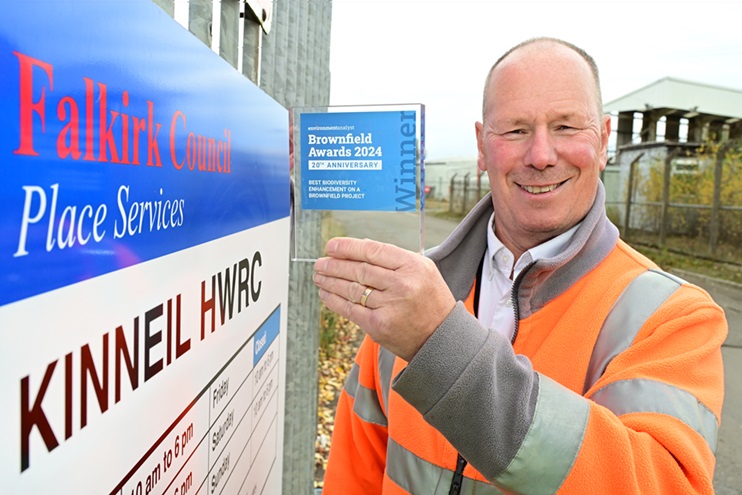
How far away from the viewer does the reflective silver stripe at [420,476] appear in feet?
5.38

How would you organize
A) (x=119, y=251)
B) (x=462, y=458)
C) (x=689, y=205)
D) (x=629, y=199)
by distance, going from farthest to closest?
1. (x=629, y=199)
2. (x=689, y=205)
3. (x=462, y=458)
4. (x=119, y=251)

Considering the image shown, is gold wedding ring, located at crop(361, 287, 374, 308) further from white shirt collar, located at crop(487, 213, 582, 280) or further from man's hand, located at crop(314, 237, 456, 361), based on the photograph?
white shirt collar, located at crop(487, 213, 582, 280)

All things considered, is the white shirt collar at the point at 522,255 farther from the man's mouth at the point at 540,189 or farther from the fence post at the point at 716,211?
the fence post at the point at 716,211

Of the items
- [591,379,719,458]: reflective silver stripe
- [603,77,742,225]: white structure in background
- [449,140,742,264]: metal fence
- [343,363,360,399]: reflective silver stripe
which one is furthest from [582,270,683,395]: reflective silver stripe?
[603,77,742,225]: white structure in background

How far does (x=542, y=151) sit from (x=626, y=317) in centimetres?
63

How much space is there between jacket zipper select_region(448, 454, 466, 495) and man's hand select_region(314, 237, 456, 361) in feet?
2.08

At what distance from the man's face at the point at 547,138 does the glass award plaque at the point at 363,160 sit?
60 cm

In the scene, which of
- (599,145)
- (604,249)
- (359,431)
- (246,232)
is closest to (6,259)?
(246,232)

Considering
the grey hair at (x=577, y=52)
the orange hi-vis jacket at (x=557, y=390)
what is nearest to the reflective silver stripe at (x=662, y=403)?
the orange hi-vis jacket at (x=557, y=390)

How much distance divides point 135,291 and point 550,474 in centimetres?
90

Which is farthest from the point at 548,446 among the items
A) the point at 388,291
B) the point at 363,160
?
the point at 363,160

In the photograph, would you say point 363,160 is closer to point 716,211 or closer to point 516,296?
point 516,296

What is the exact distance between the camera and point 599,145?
6.53 feet

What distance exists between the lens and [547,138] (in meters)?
1.92
